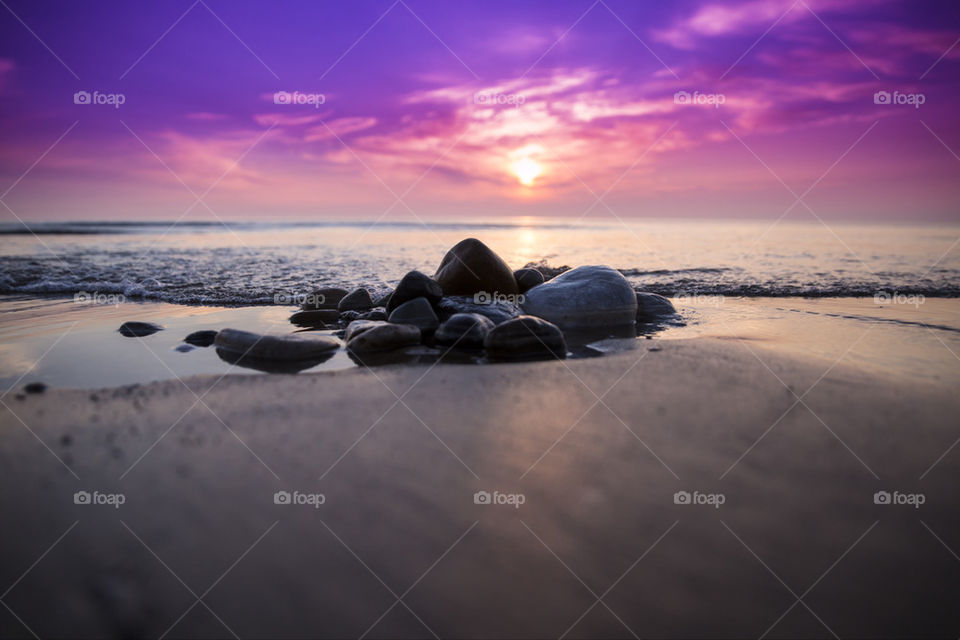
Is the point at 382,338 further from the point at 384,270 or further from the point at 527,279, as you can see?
the point at 384,270

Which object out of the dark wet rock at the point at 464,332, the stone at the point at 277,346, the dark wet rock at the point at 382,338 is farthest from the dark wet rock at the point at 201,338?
the dark wet rock at the point at 464,332

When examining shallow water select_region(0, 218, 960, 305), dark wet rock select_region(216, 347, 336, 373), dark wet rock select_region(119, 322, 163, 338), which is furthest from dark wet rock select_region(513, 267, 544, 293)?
dark wet rock select_region(119, 322, 163, 338)

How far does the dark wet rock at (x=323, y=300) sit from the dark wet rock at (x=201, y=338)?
2044mm

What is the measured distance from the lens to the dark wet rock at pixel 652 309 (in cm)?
654

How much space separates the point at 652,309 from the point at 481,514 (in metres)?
5.12

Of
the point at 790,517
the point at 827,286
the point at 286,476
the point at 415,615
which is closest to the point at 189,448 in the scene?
the point at 286,476

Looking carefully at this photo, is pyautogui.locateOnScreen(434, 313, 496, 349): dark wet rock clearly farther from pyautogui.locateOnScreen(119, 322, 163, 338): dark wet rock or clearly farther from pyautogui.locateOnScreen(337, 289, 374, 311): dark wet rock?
pyautogui.locateOnScreen(119, 322, 163, 338): dark wet rock

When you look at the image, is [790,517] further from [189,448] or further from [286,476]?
[189,448]

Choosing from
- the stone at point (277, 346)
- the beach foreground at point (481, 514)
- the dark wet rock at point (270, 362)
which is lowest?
the beach foreground at point (481, 514)

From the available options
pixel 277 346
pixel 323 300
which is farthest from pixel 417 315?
pixel 323 300

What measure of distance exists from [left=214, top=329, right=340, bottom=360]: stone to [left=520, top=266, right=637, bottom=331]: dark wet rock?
253 centimetres

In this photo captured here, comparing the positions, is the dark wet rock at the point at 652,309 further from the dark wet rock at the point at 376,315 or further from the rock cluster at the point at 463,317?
the dark wet rock at the point at 376,315

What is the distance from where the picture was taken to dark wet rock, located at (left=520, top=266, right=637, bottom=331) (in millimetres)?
6074

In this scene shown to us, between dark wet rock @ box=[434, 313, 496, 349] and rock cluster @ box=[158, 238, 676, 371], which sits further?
dark wet rock @ box=[434, 313, 496, 349]
